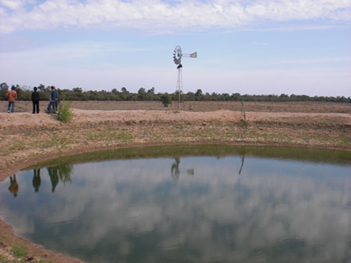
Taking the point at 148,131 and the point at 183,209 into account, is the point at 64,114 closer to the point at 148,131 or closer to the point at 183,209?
the point at 148,131

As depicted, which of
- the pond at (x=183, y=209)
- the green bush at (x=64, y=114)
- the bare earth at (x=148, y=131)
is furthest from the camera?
the green bush at (x=64, y=114)

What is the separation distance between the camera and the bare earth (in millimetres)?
15172

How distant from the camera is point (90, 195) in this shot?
9.70 meters

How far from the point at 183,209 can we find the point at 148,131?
11508 millimetres

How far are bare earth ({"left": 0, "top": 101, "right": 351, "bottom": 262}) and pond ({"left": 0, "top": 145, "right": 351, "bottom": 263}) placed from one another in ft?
5.85

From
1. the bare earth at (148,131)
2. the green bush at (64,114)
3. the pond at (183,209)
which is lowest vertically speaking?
the pond at (183,209)

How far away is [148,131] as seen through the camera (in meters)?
19.8

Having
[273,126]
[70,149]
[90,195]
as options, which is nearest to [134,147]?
[70,149]

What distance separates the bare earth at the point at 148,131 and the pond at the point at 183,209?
5.85ft

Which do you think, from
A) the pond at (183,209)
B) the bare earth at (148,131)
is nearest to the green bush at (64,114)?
the bare earth at (148,131)

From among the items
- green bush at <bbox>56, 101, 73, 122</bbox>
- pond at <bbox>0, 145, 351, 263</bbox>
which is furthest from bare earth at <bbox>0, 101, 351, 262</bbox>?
pond at <bbox>0, 145, 351, 263</bbox>

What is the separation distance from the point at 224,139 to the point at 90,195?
435 inches

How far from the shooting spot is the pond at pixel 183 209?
6652 millimetres

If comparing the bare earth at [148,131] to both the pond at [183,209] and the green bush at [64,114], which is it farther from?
the pond at [183,209]
